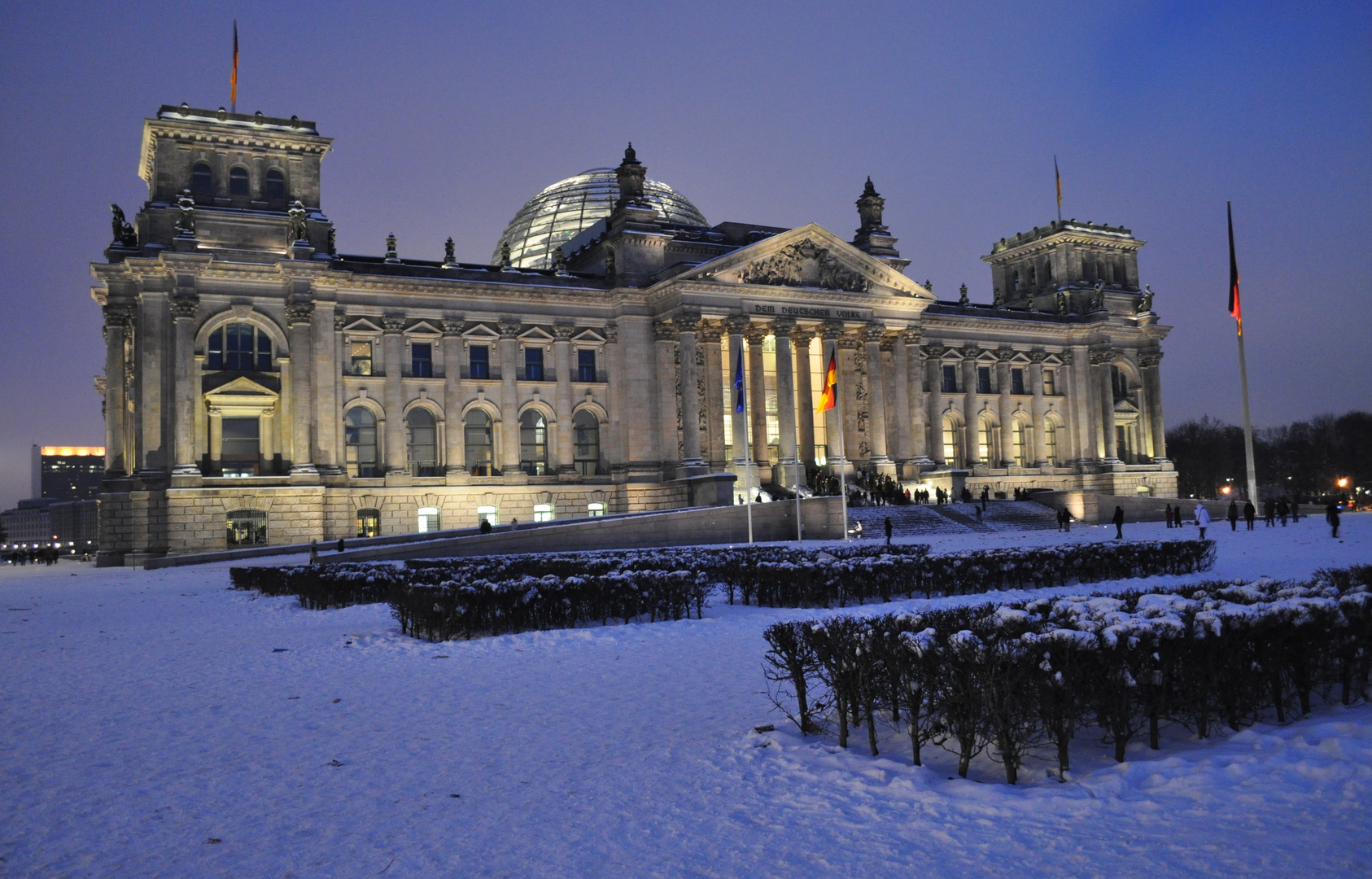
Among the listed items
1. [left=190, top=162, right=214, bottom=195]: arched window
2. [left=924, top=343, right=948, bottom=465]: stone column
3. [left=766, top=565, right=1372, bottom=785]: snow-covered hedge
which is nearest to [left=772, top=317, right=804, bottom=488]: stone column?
[left=924, top=343, right=948, bottom=465]: stone column

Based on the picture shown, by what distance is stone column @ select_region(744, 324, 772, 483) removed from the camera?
225 ft

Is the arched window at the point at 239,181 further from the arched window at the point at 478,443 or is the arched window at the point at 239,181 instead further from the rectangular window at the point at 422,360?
the arched window at the point at 478,443

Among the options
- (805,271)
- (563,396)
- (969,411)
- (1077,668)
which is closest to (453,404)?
(563,396)

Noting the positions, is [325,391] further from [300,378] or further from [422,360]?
[422,360]

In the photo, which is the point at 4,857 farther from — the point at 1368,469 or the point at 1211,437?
the point at 1211,437

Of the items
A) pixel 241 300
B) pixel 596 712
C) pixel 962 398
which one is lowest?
pixel 596 712

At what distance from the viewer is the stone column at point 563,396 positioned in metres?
67.6

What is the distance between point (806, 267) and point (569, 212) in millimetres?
26430

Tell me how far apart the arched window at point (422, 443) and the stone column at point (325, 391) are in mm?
4834

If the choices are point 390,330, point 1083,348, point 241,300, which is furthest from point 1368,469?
point 241,300

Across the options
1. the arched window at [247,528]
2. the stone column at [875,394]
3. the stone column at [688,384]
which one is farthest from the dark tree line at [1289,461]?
the arched window at [247,528]

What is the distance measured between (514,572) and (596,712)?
561 inches

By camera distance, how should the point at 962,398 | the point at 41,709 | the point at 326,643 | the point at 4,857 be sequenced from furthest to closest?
the point at 962,398
the point at 326,643
the point at 41,709
the point at 4,857

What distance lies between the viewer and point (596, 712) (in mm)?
13211
